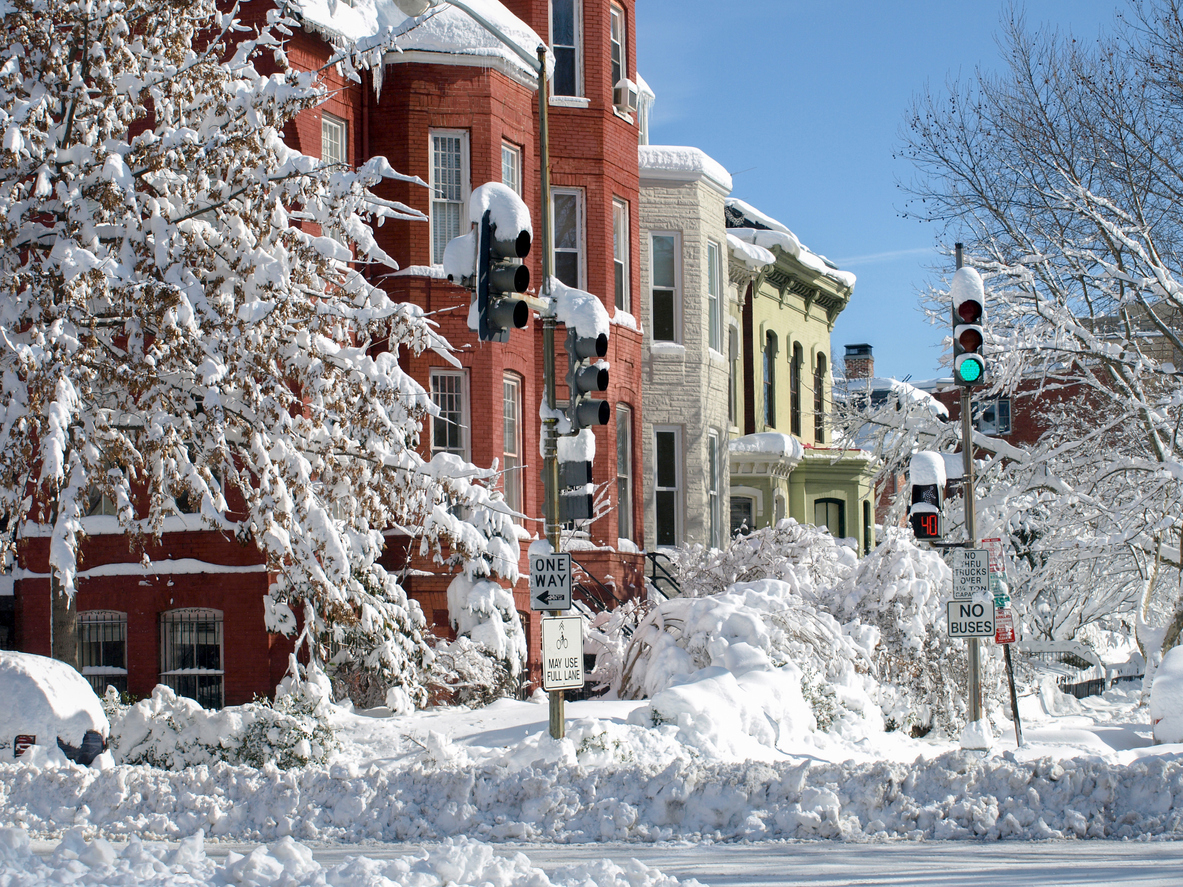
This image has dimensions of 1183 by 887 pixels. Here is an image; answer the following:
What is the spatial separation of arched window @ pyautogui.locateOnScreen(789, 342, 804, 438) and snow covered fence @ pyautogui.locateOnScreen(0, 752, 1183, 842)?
25.5m

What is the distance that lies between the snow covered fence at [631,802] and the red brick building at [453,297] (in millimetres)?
5185

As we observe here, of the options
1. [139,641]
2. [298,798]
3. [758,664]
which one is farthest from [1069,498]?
[298,798]

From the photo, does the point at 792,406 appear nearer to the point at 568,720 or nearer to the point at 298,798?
the point at 568,720

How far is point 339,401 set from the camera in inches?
553

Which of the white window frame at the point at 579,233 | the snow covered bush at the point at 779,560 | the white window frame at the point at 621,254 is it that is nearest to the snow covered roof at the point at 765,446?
the white window frame at the point at 621,254

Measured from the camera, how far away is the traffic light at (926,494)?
15.4 m

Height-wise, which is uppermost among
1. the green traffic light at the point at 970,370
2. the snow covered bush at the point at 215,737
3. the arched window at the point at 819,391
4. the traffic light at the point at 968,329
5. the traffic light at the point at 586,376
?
the arched window at the point at 819,391

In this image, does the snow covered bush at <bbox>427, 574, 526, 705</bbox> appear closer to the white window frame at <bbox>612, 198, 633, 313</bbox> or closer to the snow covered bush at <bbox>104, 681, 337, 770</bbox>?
the snow covered bush at <bbox>104, 681, 337, 770</bbox>

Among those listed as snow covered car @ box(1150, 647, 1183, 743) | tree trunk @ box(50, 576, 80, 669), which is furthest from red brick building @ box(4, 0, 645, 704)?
snow covered car @ box(1150, 647, 1183, 743)

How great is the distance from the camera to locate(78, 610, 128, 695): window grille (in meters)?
18.9

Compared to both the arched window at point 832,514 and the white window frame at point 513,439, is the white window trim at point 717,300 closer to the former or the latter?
the white window frame at point 513,439

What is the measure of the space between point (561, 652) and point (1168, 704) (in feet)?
36.2

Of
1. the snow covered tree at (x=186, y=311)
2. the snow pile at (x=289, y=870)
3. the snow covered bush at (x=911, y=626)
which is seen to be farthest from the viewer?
the snow covered bush at (x=911, y=626)

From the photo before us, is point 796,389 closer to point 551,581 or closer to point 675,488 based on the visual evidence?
point 675,488
